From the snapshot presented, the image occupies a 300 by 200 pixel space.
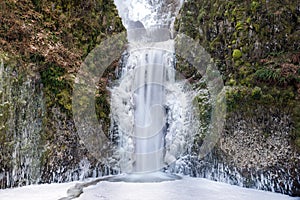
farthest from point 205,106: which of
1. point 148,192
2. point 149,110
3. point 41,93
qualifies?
point 41,93

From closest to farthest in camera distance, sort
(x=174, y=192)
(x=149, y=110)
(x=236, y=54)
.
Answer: (x=174, y=192)
(x=236, y=54)
(x=149, y=110)

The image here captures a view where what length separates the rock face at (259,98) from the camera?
16.4 ft

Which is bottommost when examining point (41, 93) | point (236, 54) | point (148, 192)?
point (148, 192)

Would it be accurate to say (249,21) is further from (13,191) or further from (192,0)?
(13,191)

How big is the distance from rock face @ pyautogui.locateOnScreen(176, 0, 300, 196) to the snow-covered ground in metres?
0.37

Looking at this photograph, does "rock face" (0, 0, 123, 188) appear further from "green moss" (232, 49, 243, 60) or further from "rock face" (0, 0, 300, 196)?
"green moss" (232, 49, 243, 60)

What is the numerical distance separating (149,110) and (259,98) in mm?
3282

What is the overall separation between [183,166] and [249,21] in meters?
3.97

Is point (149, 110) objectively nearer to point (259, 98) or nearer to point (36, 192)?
point (259, 98)

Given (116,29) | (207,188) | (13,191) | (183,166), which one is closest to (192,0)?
(116,29)

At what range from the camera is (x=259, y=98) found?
212 inches

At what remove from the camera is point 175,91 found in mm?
7656

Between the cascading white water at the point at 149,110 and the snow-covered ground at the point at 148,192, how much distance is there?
1.41m

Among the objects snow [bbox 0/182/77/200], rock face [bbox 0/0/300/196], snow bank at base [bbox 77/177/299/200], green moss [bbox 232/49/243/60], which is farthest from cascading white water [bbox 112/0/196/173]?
snow [bbox 0/182/77/200]
